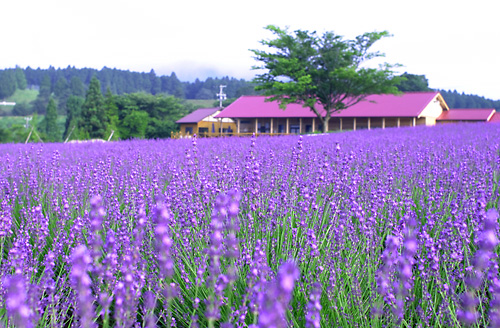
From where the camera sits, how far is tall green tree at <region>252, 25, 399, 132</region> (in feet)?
93.4

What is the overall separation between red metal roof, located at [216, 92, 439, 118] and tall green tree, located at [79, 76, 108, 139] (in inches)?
598

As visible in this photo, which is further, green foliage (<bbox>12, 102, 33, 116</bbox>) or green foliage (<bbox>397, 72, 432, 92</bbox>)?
green foliage (<bbox>12, 102, 33, 116</bbox>)

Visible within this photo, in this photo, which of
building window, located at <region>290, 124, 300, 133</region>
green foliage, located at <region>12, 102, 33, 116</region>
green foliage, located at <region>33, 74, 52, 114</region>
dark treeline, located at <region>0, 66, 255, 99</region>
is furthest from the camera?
dark treeline, located at <region>0, 66, 255, 99</region>

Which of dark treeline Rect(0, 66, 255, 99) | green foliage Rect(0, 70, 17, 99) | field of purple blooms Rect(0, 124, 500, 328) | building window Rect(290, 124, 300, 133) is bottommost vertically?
field of purple blooms Rect(0, 124, 500, 328)

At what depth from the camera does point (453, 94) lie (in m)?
89.4

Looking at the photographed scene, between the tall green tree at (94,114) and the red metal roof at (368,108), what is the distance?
49.8ft

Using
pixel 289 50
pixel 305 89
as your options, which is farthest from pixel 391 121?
pixel 289 50

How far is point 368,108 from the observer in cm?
3303

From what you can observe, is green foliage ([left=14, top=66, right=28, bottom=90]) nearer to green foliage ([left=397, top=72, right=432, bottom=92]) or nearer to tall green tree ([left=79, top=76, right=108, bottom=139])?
tall green tree ([left=79, top=76, right=108, bottom=139])

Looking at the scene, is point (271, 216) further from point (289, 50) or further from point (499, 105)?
point (499, 105)

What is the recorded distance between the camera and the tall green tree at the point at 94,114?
1735 inches

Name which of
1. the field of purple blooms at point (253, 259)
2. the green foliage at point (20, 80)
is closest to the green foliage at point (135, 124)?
the field of purple blooms at point (253, 259)

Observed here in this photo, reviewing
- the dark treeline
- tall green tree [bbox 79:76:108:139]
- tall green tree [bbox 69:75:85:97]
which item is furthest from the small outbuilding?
the dark treeline

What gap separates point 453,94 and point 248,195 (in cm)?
9905
